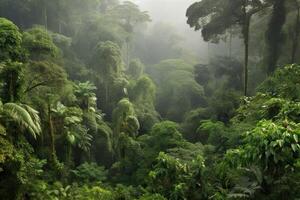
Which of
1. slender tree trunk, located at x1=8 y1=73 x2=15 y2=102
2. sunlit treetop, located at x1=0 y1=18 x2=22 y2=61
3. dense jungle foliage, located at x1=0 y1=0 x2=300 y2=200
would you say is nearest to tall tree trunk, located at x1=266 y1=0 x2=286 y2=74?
dense jungle foliage, located at x1=0 y1=0 x2=300 y2=200

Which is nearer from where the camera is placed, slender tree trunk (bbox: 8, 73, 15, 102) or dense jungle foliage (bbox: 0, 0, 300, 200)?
dense jungle foliage (bbox: 0, 0, 300, 200)

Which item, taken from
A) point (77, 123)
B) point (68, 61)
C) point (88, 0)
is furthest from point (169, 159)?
point (88, 0)

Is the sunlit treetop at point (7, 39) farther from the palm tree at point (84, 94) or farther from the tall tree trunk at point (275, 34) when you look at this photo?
the tall tree trunk at point (275, 34)

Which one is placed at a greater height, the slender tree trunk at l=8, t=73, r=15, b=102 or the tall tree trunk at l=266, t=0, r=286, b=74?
the tall tree trunk at l=266, t=0, r=286, b=74

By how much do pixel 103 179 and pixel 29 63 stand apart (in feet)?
20.4

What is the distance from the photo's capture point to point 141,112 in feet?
79.5

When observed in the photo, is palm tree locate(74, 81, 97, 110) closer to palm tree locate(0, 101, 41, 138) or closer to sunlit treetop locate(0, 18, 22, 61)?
sunlit treetop locate(0, 18, 22, 61)

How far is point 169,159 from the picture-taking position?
9234mm

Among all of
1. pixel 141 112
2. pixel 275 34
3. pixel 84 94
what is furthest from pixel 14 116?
pixel 141 112

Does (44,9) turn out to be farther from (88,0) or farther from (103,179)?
(103,179)

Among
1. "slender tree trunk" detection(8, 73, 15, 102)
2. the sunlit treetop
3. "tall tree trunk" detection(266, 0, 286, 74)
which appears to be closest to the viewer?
"slender tree trunk" detection(8, 73, 15, 102)

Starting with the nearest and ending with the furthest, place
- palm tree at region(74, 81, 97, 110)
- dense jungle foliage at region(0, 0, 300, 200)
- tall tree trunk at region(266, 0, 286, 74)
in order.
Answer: dense jungle foliage at region(0, 0, 300, 200) → tall tree trunk at region(266, 0, 286, 74) → palm tree at region(74, 81, 97, 110)

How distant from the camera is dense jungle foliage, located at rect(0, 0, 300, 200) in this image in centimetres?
704

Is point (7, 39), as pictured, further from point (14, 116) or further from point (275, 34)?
point (275, 34)
